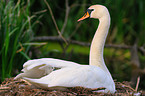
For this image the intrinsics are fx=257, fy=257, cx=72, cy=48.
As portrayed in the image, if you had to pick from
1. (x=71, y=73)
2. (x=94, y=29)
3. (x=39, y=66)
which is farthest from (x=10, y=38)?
(x=94, y=29)

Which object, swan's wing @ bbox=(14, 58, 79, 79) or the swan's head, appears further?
the swan's head

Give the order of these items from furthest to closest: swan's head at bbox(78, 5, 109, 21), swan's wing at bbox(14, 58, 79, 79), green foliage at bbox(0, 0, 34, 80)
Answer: green foliage at bbox(0, 0, 34, 80)
swan's head at bbox(78, 5, 109, 21)
swan's wing at bbox(14, 58, 79, 79)

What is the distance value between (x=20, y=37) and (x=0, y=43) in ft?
1.30

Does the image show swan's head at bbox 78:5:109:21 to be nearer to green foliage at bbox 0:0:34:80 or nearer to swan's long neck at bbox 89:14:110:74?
swan's long neck at bbox 89:14:110:74

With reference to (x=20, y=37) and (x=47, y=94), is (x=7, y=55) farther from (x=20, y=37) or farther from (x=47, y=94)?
(x=47, y=94)

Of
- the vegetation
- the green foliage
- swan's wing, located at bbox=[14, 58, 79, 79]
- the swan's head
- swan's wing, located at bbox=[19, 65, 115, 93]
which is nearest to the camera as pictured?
swan's wing, located at bbox=[19, 65, 115, 93]

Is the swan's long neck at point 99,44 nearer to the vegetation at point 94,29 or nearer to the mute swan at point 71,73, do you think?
the mute swan at point 71,73

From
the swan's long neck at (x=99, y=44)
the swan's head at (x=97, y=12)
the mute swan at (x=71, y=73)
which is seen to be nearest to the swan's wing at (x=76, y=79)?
the mute swan at (x=71, y=73)

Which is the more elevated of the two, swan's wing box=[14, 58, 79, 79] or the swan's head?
the swan's head

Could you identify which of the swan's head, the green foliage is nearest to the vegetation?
the green foliage

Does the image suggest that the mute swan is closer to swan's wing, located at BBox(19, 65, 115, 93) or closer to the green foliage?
swan's wing, located at BBox(19, 65, 115, 93)

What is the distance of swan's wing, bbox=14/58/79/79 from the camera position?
2.17 m

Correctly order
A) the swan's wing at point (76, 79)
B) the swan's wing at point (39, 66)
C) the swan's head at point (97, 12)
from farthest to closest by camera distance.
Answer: the swan's head at point (97, 12) → the swan's wing at point (39, 66) → the swan's wing at point (76, 79)

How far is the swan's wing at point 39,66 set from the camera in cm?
217
